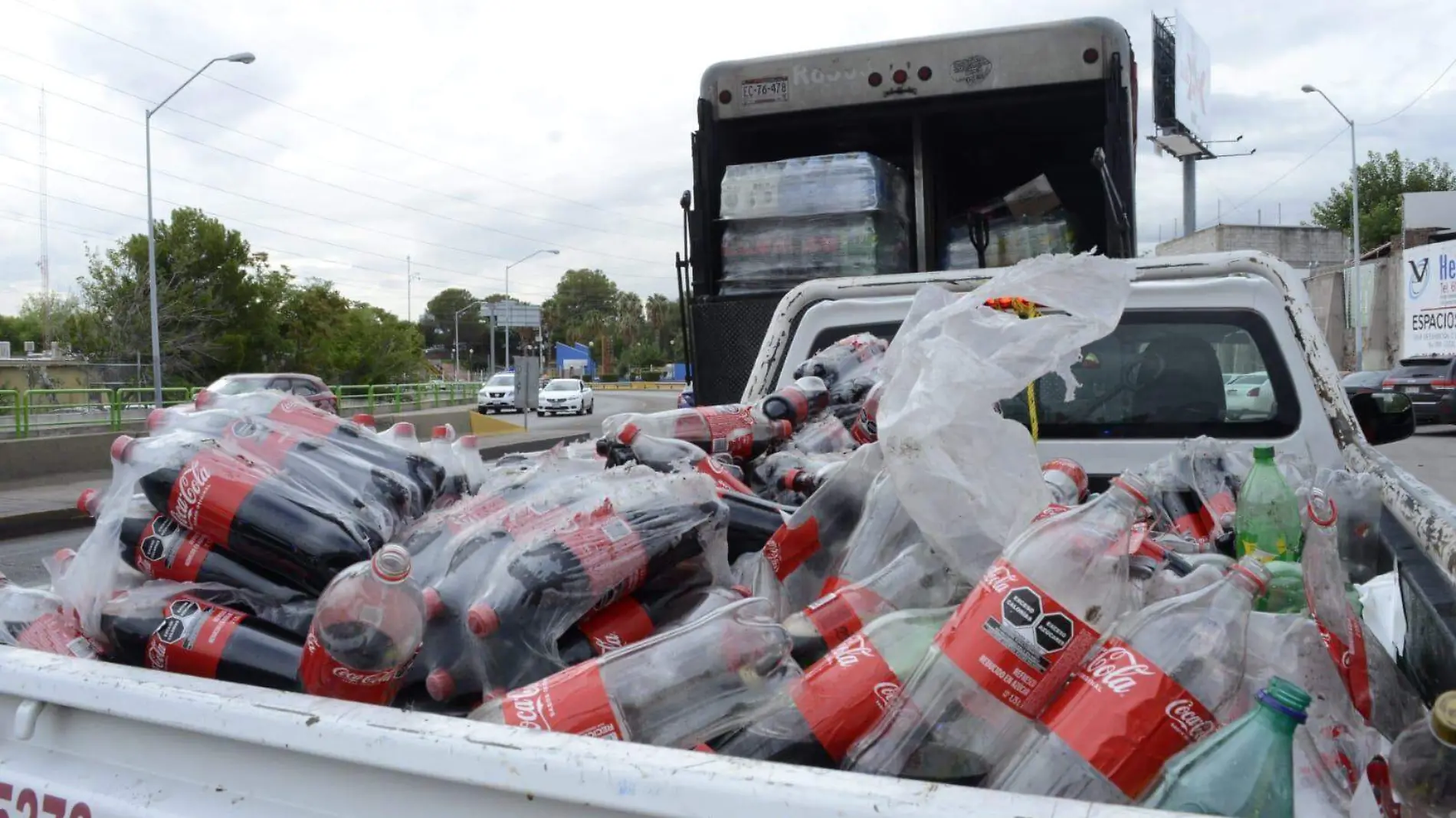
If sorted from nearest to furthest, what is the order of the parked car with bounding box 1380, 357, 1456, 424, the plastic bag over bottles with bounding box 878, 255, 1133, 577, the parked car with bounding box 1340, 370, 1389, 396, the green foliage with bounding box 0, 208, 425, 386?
the plastic bag over bottles with bounding box 878, 255, 1133, 577 → the parked car with bounding box 1380, 357, 1456, 424 → the parked car with bounding box 1340, 370, 1389, 396 → the green foliage with bounding box 0, 208, 425, 386

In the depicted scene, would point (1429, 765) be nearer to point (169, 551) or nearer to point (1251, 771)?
point (1251, 771)

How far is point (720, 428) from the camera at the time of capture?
2.95 m

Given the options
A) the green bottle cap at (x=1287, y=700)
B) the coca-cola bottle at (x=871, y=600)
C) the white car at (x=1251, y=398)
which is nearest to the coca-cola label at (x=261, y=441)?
the coca-cola bottle at (x=871, y=600)

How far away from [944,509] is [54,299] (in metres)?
87.1

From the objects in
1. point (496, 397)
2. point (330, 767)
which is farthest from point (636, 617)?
point (496, 397)

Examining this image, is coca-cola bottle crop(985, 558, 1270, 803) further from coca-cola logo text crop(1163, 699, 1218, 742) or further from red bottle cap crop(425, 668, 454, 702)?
red bottle cap crop(425, 668, 454, 702)

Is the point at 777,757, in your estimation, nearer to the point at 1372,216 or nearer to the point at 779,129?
the point at 779,129

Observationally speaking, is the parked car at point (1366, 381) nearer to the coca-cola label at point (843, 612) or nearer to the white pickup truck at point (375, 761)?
the white pickup truck at point (375, 761)

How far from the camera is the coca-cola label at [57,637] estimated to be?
1910 millimetres

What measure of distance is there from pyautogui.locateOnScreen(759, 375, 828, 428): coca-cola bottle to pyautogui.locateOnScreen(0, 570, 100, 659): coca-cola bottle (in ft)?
5.76

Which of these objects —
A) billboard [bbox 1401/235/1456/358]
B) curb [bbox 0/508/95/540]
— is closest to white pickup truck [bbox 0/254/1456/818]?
curb [bbox 0/508/95/540]

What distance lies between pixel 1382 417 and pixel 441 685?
301 centimetres

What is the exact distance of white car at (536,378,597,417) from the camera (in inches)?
1594

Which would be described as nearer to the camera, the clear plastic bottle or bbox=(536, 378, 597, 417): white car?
the clear plastic bottle
